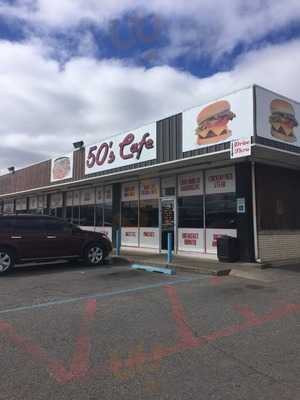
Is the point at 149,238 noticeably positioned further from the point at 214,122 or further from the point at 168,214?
the point at 214,122

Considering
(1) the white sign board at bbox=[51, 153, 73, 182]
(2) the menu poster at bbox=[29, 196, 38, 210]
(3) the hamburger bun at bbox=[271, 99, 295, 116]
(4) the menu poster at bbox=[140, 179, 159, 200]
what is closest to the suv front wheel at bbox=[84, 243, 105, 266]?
(4) the menu poster at bbox=[140, 179, 159, 200]

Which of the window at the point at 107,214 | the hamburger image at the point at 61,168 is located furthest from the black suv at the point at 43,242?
the hamburger image at the point at 61,168

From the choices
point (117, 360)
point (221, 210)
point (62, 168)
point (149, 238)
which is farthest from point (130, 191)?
point (117, 360)

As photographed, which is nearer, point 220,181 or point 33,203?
point 220,181

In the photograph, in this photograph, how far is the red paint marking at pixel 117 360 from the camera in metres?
4.28

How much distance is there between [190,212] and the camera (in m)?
15.2

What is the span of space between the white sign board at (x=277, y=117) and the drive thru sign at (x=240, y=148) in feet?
2.07

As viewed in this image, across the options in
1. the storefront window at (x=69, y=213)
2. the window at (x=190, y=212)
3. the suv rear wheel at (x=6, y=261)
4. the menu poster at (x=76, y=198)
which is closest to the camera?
the suv rear wheel at (x=6, y=261)

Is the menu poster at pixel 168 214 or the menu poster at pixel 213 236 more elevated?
the menu poster at pixel 168 214

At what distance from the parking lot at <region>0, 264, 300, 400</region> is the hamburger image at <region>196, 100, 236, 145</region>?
512 centimetres

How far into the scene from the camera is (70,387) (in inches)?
A: 151

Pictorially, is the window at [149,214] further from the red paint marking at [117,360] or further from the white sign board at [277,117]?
the red paint marking at [117,360]

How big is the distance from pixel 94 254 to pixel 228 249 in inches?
184

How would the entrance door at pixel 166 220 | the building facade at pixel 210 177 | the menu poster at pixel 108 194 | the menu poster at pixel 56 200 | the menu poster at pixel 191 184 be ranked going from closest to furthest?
the building facade at pixel 210 177 < the menu poster at pixel 191 184 < the entrance door at pixel 166 220 < the menu poster at pixel 108 194 < the menu poster at pixel 56 200
